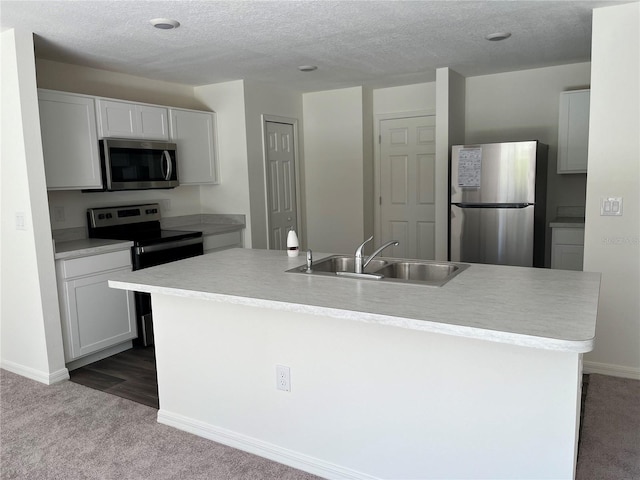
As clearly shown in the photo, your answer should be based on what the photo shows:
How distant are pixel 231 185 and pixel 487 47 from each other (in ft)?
8.51

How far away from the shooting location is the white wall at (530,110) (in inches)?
175

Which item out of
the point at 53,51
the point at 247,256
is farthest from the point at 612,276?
the point at 53,51

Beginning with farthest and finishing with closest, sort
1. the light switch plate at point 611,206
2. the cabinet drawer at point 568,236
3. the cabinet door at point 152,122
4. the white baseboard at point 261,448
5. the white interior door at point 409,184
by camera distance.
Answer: the white interior door at point 409,184, the cabinet door at point 152,122, the cabinet drawer at point 568,236, the light switch plate at point 611,206, the white baseboard at point 261,448

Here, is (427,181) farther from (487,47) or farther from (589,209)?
(589,209)

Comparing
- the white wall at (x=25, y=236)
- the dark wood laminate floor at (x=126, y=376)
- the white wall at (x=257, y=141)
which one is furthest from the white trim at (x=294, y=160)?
the white wall at (x=25, y=236)

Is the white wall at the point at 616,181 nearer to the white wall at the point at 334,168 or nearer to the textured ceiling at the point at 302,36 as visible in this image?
the textured ceiling at the point at 302,36

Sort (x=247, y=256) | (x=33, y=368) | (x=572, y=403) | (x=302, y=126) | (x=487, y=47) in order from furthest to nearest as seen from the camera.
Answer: (x=302, y=126) → (x=487, y=47) → (x=33, y=368) → (x=247, y=256) → (x=572, y=403)

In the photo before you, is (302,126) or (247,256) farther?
(302,126)

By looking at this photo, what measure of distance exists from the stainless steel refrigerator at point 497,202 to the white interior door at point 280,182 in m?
1.84

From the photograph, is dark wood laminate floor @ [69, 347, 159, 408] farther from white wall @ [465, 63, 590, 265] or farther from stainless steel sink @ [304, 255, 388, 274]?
white wall @ [465, 63, 590, 265]

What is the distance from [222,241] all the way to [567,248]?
293 centimetres

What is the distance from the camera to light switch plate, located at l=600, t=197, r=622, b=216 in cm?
294

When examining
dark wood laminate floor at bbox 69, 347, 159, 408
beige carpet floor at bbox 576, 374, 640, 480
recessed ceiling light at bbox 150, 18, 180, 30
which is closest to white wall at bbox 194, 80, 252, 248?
dark wood laminate floor at bbox 69, 347, 159, 408

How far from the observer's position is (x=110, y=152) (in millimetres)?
3734
